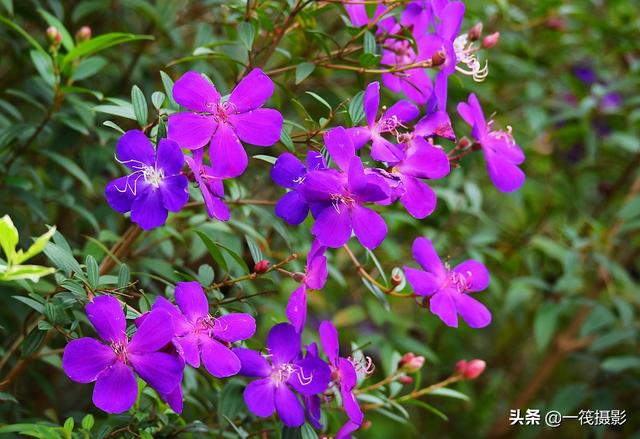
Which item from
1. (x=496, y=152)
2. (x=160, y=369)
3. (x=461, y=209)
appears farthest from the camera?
(x=461, y=209)

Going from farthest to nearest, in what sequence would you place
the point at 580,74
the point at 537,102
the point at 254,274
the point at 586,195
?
the point at 586,195 < the point at 580,74 < the point at 537,102 < the point at 254,274

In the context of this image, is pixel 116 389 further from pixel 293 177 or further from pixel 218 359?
pixel 293 177

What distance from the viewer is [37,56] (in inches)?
47.2

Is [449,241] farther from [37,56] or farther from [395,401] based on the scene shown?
[37,56]

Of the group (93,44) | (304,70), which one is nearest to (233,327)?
(304,70)

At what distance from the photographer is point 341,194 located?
0.84 m

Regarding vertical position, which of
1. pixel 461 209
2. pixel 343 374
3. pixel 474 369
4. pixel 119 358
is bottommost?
pixel 461 209

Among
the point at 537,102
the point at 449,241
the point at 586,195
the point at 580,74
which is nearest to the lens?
the point at 449,241

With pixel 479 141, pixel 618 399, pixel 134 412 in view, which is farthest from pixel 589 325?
pixel 134 412

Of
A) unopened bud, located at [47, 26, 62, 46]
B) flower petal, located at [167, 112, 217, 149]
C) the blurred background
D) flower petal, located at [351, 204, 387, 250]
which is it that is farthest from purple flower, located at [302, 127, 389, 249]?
unopened bud, located at [47, 26, 62, 46]

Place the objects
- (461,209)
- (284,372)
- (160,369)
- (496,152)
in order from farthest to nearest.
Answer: (461,209)
(496,152)
(284,372)
(160,369)

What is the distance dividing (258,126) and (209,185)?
82 mm

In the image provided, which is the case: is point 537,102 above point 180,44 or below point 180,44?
below

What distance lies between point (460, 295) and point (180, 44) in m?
0.94
